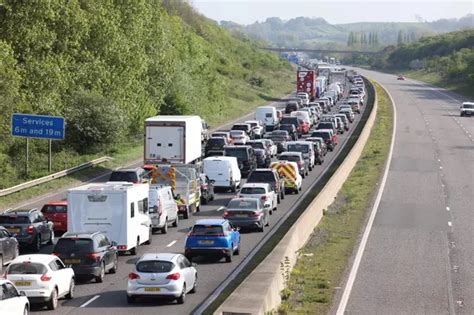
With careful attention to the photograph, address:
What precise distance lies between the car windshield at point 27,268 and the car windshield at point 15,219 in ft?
34.2

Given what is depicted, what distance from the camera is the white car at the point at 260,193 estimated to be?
45531mm

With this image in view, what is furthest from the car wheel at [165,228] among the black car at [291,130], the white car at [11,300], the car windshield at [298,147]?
the black car at [291,130]

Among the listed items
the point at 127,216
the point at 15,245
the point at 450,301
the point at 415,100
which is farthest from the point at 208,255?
the point at 415,100

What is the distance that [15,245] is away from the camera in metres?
33.4

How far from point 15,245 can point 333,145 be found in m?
47.0

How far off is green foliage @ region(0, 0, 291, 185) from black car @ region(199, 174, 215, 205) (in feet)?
39.9

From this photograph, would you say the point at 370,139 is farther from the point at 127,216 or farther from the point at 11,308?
the point at 11,308

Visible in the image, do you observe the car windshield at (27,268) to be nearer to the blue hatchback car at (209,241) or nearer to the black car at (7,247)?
the black car at (7,247)

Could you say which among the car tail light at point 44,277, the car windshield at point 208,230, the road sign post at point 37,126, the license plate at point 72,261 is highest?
the road sign post at point 37,126

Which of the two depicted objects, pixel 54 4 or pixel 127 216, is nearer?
pixel 127 216

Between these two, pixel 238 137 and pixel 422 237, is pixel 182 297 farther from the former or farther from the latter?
pixel 238 137

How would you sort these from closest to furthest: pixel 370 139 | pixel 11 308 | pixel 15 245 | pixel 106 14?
pixel 11 308
pixel 15 245
pixel 106 14
pixel 370 139

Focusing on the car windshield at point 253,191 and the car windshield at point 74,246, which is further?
the car windshield at point 253,191

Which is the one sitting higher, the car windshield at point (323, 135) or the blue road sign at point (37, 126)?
the blue road sign at point (37, 126)
